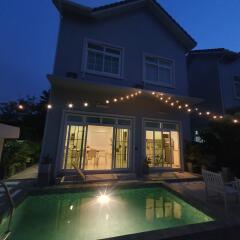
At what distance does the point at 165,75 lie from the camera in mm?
9570

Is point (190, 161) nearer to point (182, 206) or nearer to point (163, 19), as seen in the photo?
point (182, 206)

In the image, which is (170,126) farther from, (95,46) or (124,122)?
(95,46)

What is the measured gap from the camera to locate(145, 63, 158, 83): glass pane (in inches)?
361

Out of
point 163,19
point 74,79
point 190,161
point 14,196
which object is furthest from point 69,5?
point 190,161

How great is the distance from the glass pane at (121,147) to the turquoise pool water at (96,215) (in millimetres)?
2139

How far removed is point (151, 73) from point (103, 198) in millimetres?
6468

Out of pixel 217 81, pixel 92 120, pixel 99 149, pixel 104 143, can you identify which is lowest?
pixel 99 149

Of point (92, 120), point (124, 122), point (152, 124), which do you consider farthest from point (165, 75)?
point (92, 120)

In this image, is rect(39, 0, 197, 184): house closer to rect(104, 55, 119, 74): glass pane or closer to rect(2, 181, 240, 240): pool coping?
rect(104, 55, 119, 74): glass pane

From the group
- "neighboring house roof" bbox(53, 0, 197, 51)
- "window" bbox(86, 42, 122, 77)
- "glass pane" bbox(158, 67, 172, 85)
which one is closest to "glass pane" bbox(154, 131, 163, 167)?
"glass pane" bbox(158, 67, 172, 85)

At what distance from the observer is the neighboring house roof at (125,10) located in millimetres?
7728

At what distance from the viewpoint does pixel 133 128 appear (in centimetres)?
832

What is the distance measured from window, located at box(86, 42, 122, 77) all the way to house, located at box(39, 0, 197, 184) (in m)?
0.04

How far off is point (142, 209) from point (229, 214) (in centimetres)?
200
